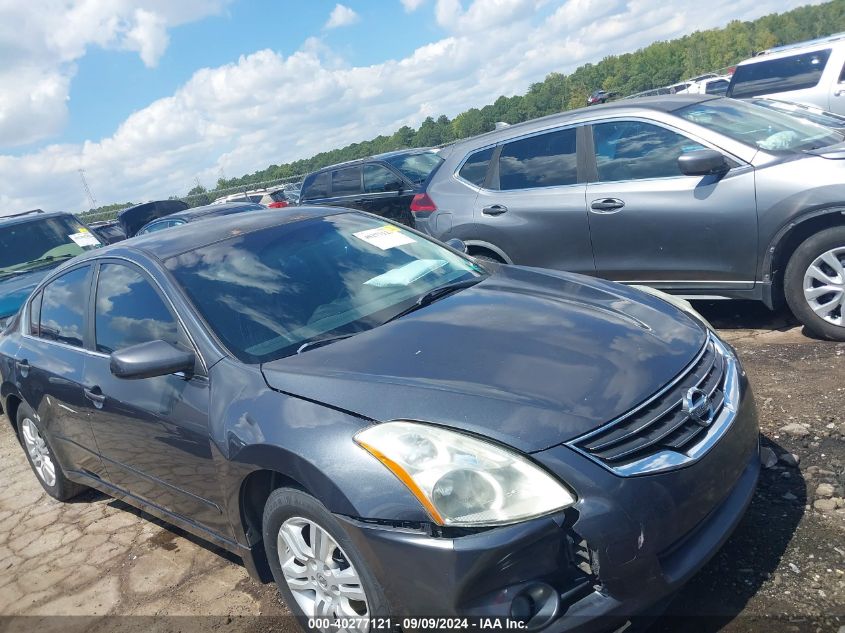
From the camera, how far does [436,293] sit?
3.43 m

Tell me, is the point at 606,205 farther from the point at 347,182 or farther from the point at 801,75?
the point at 801,75

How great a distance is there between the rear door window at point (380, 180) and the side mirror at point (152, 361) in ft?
28.6

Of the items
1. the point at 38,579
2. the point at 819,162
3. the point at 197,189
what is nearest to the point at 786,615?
the point at 819,162

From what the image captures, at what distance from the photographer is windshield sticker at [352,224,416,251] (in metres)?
3.84

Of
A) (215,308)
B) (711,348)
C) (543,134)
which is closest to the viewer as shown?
(711,348)

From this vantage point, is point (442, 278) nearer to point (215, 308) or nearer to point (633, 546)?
point (215, 308)

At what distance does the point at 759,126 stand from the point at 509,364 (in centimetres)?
382

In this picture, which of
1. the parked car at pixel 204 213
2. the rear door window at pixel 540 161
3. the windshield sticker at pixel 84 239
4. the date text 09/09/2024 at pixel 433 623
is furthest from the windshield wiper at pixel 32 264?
the date text 09/09/2024 at pixel 433 623

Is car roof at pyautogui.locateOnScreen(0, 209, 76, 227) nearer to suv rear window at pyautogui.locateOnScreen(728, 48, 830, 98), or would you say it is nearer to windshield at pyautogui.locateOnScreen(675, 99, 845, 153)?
windshield at pyautogui.locateOnScreen(675, 99, 845, 153)

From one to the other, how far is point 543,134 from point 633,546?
4581mm

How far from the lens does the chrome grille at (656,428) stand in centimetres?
223

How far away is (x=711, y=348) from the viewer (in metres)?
2.90

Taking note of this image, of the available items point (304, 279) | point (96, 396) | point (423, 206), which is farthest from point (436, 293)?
point (423, 206)

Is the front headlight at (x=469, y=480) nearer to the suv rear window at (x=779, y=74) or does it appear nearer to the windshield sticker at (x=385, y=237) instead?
the windshield sticker at (x=385, y=237)
